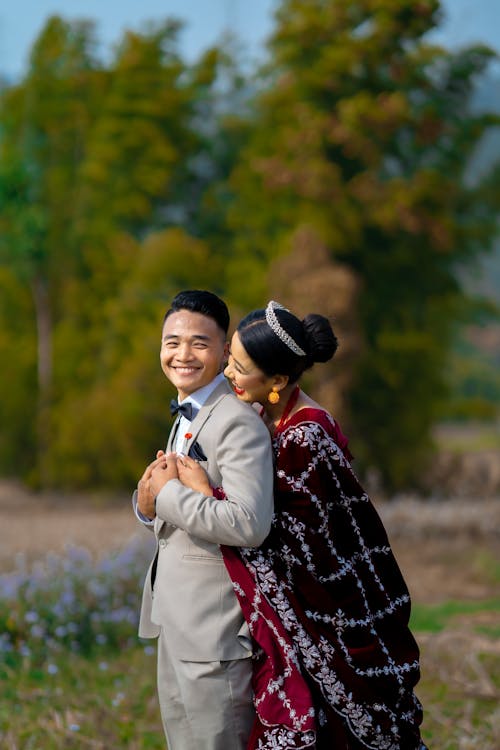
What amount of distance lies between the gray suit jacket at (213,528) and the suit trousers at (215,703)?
4cm

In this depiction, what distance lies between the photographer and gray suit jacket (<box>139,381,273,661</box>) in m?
2.26

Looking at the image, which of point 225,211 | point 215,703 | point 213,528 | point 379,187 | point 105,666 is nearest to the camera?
point 213,528

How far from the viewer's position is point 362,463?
12625 mm

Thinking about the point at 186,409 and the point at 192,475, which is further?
the point at 186,409

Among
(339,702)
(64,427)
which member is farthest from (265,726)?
(64,427)

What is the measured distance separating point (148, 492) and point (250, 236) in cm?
1130

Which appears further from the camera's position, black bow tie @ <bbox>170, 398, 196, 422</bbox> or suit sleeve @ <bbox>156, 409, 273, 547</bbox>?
black bow tie @ <bbox>170, 398, 196, 422</bbox>

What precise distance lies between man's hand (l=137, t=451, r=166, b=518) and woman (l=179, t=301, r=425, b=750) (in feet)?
0.23

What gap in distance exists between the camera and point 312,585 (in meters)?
2.38

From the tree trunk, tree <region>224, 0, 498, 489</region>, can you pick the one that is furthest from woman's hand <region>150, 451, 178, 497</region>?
the tree trunk

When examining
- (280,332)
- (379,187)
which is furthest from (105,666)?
(379,187)

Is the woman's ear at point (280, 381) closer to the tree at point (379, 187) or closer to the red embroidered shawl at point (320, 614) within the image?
the red embroidered shawl at point (320, 614)

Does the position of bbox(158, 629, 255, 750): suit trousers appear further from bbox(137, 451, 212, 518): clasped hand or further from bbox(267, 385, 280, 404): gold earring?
bbox(267, 385, 280, 404): gold earring

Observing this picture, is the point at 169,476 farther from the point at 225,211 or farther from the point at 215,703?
the point at 225,211
